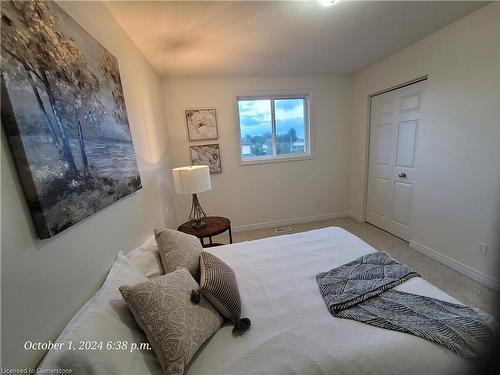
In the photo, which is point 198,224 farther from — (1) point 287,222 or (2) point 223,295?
(1) point 287,222

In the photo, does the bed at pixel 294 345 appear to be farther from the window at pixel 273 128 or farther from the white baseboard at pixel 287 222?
the window at pixel 273 128

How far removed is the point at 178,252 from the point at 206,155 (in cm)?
198

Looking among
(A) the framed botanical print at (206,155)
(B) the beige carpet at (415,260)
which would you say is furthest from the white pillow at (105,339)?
(A) the framed botanical print at (206,155)

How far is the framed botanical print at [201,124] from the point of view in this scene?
2.92 m

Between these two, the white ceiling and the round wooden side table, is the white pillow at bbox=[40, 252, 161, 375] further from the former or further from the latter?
the white ceiling

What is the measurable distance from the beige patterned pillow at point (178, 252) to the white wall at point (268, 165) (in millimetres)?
1794

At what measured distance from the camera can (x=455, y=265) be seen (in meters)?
2.10

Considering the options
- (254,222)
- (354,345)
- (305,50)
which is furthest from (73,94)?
(254,222)

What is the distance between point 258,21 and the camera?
1719 mm

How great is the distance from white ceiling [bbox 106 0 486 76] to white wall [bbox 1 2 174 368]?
0.98ft

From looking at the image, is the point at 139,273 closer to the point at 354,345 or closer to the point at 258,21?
the point at 354,345

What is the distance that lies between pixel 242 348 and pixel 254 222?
2513 mm

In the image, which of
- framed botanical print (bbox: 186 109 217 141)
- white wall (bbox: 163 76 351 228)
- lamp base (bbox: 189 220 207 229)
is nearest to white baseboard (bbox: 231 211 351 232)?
white wall (bbox: 163 76 351 228)

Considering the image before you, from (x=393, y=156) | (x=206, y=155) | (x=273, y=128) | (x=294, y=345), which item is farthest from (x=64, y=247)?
(x=393, y=156)
